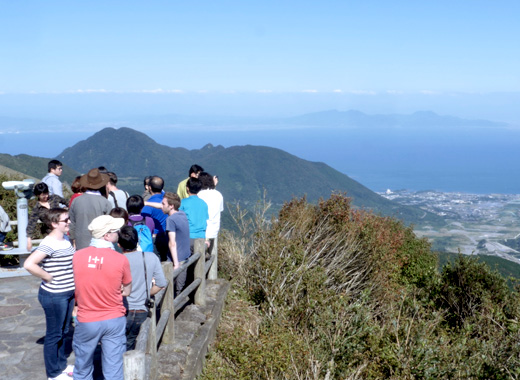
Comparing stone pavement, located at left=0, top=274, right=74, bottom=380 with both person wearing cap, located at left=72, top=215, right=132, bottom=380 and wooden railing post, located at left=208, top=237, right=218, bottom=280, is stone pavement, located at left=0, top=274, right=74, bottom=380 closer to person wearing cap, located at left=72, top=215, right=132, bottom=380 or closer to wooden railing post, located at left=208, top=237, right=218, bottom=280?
person wearing cap, located at left=72, top=215, right=132, bottom=380

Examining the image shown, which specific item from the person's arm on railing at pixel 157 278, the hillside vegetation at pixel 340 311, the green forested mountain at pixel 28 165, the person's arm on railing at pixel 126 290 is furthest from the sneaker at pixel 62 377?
the green forested mountain at pixel 28 165

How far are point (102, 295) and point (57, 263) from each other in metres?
0.81

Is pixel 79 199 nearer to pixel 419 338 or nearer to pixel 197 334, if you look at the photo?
pixel 197 334

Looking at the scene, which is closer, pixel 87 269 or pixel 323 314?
pixel 87 269

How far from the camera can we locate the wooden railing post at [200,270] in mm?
7273

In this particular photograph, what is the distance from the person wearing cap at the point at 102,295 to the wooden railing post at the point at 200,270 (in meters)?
2.90

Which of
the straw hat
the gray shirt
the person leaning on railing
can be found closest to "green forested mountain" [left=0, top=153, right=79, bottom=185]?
the person leaning on railing

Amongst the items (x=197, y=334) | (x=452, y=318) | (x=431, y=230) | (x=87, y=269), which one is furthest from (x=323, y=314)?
(x=431, y=230)

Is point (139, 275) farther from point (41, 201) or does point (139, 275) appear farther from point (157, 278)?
point (41, 201)

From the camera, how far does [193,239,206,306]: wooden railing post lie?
7273 millimetres

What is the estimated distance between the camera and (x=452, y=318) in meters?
12.4

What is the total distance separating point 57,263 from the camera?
4.68 m

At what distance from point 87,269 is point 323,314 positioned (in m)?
4.23

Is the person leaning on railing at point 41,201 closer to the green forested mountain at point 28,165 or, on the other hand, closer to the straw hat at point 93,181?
the straw hat at point 93,181
